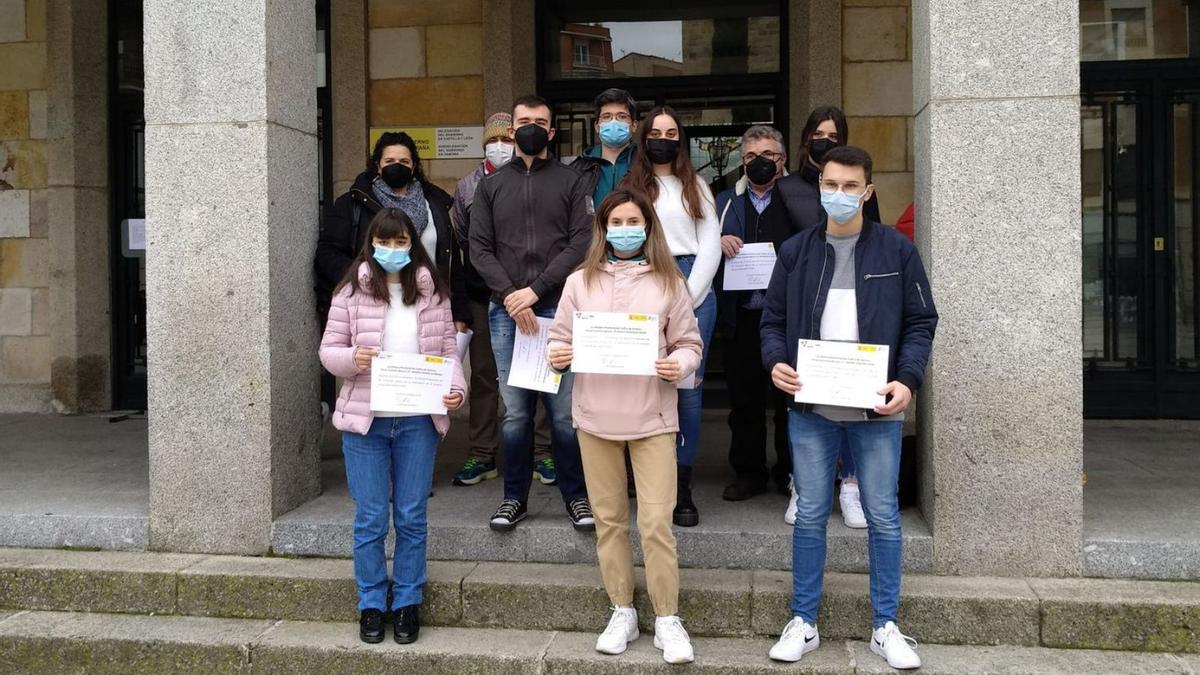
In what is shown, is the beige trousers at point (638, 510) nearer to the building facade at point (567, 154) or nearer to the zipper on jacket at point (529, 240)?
the zipper on jacket at point (529, 240)

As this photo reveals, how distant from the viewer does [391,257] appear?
4207 mm

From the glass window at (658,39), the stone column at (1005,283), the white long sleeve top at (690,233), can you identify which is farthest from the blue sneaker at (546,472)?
the glass window at (658,39)

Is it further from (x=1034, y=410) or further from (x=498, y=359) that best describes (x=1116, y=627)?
(x=498, y=359)

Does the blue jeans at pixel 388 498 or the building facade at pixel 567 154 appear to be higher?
the building facade at pixel 567 154

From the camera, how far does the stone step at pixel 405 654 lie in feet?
13.2

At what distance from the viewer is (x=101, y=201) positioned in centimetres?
888

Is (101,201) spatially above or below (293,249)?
above

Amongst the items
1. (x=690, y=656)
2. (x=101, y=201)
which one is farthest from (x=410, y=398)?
(x=101, y=201)

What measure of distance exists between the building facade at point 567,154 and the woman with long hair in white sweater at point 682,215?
1.07 meters

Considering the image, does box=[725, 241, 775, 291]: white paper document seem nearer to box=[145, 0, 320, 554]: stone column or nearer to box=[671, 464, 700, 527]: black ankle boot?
box=[671, 464, 700, 527]: black ankle boot

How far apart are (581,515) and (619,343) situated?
1229 mm

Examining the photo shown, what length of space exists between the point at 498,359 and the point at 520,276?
0.45 metres

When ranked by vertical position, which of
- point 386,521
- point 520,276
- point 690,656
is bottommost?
point 690,656

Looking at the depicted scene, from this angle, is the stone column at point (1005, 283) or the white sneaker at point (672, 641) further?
the stone column at point (1005, 283)
